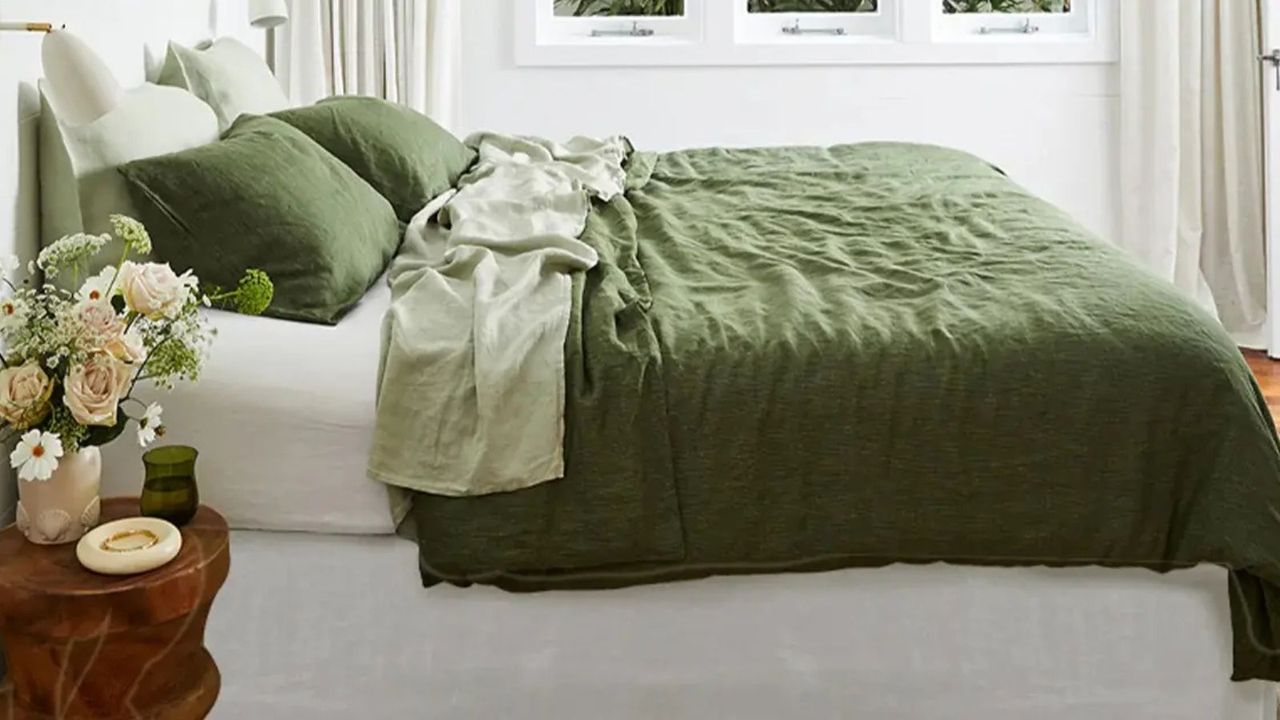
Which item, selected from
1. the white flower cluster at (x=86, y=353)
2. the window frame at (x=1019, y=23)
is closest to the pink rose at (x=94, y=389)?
the white flower cluster at (x=86, y=353)

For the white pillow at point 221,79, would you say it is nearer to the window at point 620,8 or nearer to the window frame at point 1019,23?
the window at point 620,8

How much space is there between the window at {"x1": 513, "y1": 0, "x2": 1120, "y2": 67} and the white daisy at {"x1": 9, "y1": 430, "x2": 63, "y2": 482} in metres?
3.38

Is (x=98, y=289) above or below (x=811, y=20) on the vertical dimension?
below

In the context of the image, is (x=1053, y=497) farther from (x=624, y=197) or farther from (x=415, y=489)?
(x=624, y=197)

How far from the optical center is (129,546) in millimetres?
1508

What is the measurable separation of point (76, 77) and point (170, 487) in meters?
0.48

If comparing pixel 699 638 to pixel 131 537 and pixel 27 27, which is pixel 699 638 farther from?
pixel 27 27

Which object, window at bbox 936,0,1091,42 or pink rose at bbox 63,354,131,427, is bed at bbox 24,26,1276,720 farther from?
window at bbox 936,0,1091,42

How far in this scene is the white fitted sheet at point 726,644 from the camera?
6.14ft

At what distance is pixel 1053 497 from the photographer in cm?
182

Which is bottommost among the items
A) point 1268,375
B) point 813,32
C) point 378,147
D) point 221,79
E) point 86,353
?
point 1268,375

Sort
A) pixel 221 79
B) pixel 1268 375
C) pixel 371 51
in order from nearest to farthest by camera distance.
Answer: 1. pixel 221 79
2. pixel 1268 375
3. pixel 371 51

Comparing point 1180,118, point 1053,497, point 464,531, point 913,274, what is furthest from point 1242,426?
point 1180,118

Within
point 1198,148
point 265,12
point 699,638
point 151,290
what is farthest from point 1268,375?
point 151,290
